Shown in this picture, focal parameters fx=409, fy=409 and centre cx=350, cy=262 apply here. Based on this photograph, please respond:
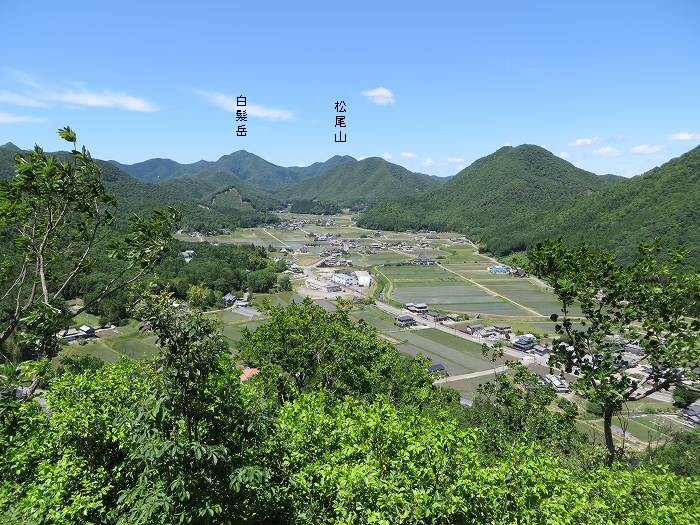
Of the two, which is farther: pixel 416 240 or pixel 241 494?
pixel 416 240

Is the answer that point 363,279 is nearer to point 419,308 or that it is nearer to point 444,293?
point 444,293

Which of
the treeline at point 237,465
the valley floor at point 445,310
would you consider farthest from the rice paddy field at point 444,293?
the treeline at point 237,465

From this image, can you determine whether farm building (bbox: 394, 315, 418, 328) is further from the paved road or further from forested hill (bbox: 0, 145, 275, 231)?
forested hill (bbox: 0, 145, 275, 231)

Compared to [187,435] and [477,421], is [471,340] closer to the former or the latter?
[477,421]

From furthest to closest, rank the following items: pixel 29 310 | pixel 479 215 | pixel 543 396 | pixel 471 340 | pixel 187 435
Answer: pixel 479 215, pixel 471 340, pixel 543 396, pixel 29 310, pixel 187 435

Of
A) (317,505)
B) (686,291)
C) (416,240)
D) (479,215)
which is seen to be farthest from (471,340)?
(479,215)

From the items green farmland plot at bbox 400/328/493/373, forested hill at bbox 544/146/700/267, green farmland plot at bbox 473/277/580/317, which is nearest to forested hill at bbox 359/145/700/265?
forested hill at bbox 544/146/700/267
